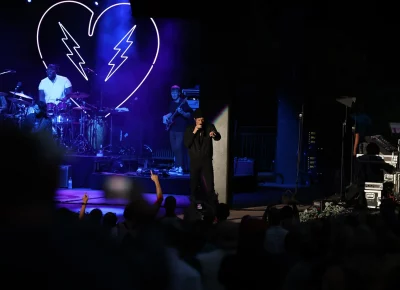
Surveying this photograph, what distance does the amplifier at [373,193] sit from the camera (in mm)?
12654

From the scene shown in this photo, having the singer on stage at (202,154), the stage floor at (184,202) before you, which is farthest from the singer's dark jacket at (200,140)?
the stage floor at (184,202)

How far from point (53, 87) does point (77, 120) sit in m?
1.15

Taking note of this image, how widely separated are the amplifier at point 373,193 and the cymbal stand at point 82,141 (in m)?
7.69

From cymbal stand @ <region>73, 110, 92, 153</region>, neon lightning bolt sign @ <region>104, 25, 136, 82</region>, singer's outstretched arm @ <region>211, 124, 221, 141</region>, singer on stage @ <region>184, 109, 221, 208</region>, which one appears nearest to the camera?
singer's outstretched arm @ <region>211, 124, 221, 141</region>

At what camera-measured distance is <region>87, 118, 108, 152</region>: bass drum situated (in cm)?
1716

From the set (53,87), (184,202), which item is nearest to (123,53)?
(53,87)

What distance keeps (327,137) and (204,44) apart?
23.6 feet

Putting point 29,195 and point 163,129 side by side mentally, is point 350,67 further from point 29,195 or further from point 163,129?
point 29,195

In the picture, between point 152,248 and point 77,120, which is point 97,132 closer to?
point 77,120

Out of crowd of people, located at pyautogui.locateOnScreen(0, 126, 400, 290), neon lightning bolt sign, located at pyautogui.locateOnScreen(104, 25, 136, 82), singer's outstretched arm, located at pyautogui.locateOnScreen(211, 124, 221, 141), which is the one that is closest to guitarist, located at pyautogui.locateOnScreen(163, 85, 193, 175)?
neon lightning bolt sign, located at pyautogui.locateOnScreen(104, 25, 136, 82)

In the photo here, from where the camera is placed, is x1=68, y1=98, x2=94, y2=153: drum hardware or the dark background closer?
x1=68, y1=98, x2=94, y2=153: drum hardware

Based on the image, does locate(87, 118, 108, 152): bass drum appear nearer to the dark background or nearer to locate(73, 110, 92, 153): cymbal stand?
locate(73, 110, 92, 153): cymbal stand

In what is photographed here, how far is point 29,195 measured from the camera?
3.81 ft

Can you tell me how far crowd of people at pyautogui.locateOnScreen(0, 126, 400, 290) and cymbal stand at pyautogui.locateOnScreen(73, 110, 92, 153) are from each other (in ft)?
35.9
